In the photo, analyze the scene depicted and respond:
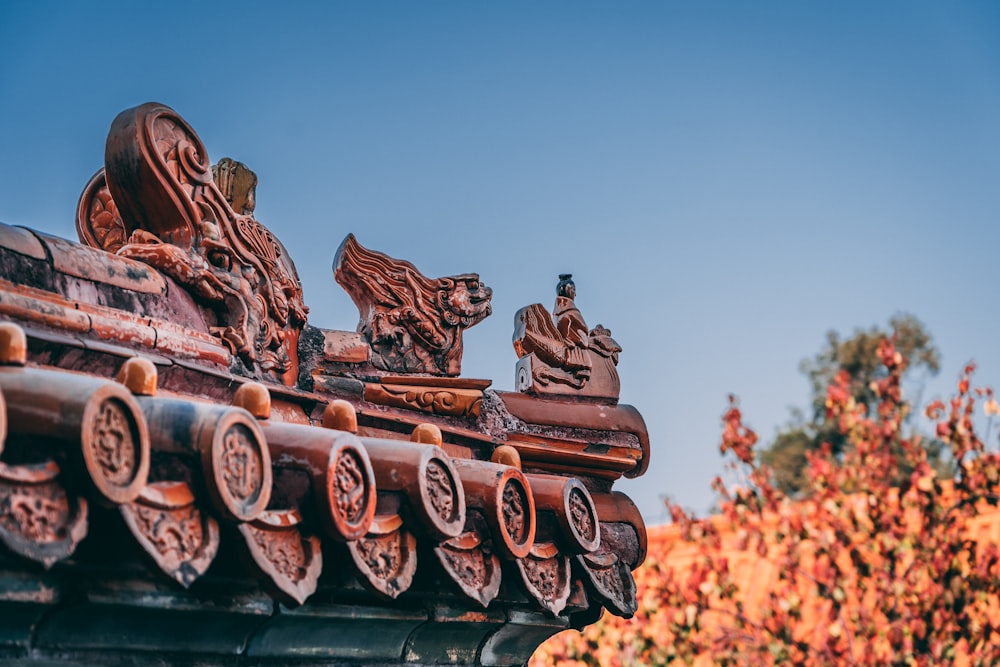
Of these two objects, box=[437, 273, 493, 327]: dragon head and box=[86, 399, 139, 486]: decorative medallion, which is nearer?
box=[86, 399, 139, 486]: decorative medallion

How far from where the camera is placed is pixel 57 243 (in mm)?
2836

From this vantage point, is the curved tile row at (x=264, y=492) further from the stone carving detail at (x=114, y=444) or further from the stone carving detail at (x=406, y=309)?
the stone carving detail at (x=406, y=309)

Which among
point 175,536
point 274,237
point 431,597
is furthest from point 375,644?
point 274,237

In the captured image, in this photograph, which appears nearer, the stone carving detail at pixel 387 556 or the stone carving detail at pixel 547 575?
the stone carving detail at pixel 387 556

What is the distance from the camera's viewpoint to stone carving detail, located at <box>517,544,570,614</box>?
3.20 metres

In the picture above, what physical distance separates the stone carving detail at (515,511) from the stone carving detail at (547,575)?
0.35ft

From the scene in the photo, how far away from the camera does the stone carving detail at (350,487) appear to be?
2449mm

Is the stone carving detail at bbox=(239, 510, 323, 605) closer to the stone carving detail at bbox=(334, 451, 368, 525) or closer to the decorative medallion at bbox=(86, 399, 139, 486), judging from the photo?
the stone carving detail at bbox=(334, 451, 368, 525)

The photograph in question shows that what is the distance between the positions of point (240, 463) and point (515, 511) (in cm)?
97

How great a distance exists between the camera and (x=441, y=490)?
2.74 meters

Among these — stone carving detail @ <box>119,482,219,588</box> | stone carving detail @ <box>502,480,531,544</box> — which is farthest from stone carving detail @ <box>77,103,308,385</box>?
stone carving detail @ <box>119,482,219,588</box>

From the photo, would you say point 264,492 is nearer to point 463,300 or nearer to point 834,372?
point 463,300

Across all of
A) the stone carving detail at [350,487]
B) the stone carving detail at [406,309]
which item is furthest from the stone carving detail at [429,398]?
the stone carving detail at [350,487]

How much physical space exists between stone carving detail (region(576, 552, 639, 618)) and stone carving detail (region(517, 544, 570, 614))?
14cm
